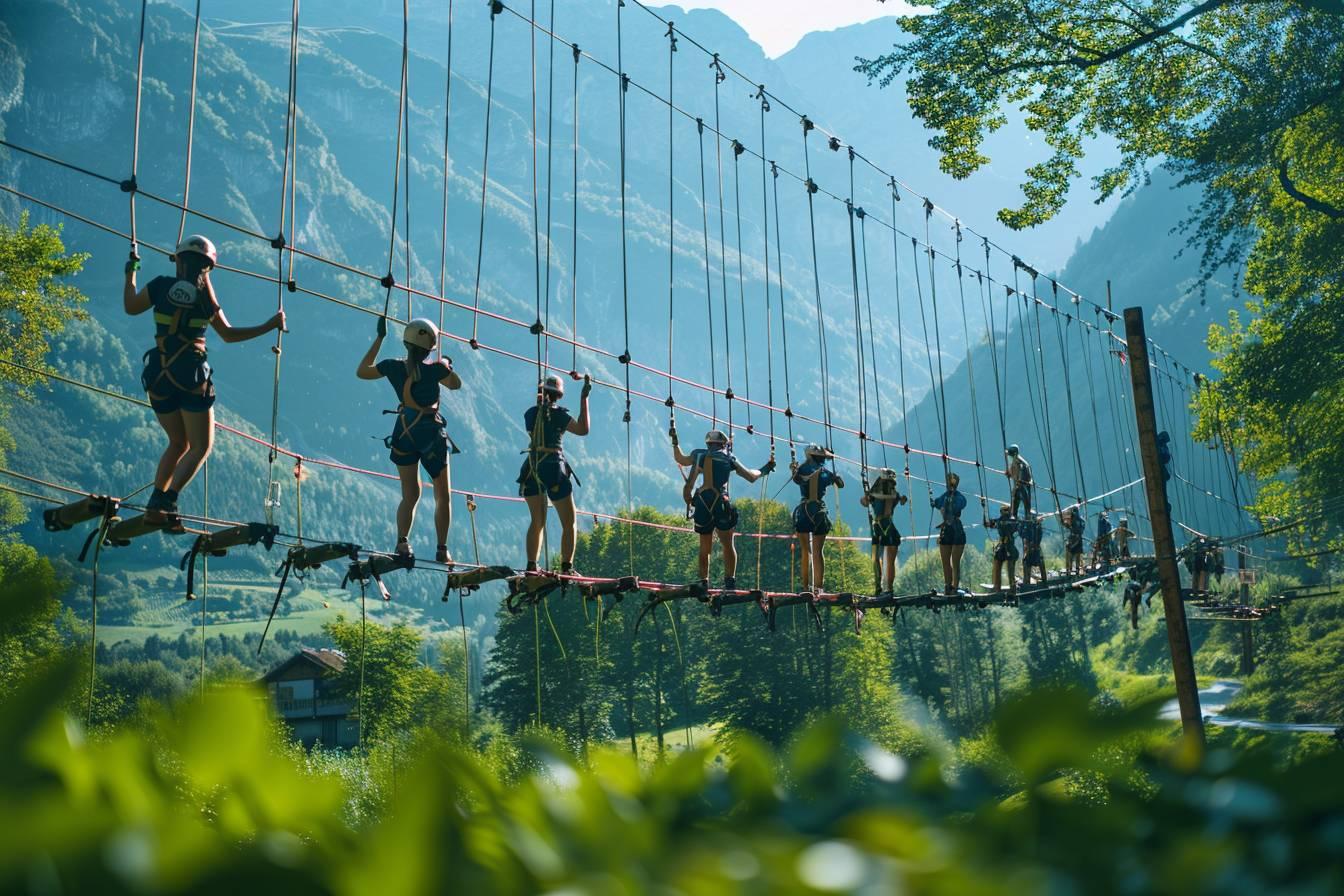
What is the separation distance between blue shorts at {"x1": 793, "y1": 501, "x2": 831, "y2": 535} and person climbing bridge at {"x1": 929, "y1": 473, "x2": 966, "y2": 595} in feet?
8.63

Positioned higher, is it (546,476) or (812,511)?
(812,511)

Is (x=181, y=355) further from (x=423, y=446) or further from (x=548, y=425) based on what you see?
(x=548, y=425)

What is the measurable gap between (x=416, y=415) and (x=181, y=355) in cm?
247

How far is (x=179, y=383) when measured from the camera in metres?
9.01

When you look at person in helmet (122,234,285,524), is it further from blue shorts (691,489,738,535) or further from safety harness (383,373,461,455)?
blue shorts (691,489,738,535)

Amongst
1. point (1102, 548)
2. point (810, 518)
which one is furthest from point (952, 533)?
point (1102, 548)

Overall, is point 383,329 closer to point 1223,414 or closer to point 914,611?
point 1223,414

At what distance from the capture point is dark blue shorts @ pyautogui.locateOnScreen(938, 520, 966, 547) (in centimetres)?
2016

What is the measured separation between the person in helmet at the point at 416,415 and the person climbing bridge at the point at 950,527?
397 inches

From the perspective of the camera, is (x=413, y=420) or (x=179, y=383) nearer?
(x=179, y=383)

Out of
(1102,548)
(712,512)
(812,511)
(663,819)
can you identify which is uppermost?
(1102,548)

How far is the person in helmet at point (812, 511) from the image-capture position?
1725 centimetres

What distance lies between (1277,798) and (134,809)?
1222 millimetres

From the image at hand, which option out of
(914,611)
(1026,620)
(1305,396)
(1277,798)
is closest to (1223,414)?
(1305,396)
